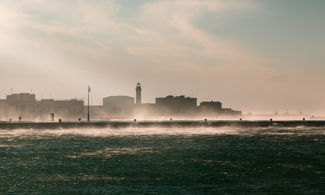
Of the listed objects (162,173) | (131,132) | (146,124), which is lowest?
(162,173)

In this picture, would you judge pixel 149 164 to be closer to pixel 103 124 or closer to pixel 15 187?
pixel 15 187

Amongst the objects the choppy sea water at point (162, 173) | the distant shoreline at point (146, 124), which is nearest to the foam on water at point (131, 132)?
the distant shoreline at point (146, 124)

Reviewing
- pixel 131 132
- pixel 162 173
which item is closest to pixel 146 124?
pixel 131 132

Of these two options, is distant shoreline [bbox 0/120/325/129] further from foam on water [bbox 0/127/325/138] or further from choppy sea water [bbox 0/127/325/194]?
choppy sea water [bbox 0/127/325/194]

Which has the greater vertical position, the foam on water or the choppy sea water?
the foam on water

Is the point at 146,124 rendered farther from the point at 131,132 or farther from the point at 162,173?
the point at 162,173

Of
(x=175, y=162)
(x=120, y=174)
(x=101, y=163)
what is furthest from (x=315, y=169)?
(x=101, y=163)

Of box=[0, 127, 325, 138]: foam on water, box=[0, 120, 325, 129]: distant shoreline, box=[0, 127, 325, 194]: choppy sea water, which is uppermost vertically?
box=[0, 120, 325, 129]: distant shoreline

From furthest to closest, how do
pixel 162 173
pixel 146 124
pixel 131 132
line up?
1. pixel 146 124
2. pixel 131 132
3. pixel 162 173

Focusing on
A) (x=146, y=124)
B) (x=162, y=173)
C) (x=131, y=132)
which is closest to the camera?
(x=162, y=173)

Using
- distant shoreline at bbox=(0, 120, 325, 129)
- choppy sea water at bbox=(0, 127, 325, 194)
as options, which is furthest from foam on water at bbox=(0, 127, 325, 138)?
choppy sea water at bbox=(0, 127, 325, 194)

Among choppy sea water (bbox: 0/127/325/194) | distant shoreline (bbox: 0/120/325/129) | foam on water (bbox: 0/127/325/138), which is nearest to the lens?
choppy sea water (bbox: 0/127/325/194)

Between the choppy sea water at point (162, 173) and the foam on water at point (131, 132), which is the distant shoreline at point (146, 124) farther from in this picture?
the choppy sea water at point (162, 173)

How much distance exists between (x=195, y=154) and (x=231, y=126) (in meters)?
121
